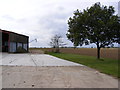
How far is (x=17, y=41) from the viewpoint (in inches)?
1553

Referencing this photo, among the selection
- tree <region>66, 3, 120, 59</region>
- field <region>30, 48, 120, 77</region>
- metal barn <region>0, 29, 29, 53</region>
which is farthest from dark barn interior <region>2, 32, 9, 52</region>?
tree <region>66, 3, 120, 59</region>

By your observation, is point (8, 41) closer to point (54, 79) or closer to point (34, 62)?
point (34, 62)

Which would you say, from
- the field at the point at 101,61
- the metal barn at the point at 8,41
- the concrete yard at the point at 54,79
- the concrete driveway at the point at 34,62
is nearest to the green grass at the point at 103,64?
the field at the point at 101,61

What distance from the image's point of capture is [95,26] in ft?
64.2

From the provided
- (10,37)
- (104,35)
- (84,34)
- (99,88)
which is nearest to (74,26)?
(84,34)

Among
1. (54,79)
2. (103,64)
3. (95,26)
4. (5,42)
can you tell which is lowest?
(103,64)

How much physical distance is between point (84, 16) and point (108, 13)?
9.64ft

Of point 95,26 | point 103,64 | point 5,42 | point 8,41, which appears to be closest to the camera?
point 103,64

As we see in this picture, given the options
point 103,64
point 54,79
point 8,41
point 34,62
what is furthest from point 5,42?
point 54,79

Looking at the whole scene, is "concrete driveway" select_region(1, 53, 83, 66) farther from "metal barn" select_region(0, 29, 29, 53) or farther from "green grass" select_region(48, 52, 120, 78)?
"metal barn" select_region(0, 29, 29, 53)

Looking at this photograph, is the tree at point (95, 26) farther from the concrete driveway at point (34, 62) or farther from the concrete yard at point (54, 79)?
the concrete yard at point (54, 79)

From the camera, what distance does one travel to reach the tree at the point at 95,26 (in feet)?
63.2

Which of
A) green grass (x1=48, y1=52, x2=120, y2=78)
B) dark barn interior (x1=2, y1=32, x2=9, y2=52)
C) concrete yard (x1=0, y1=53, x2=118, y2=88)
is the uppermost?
dark barn interior (x1=2, y1=32, x2=9, y2=52)

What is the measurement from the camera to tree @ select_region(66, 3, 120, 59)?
19.3m
